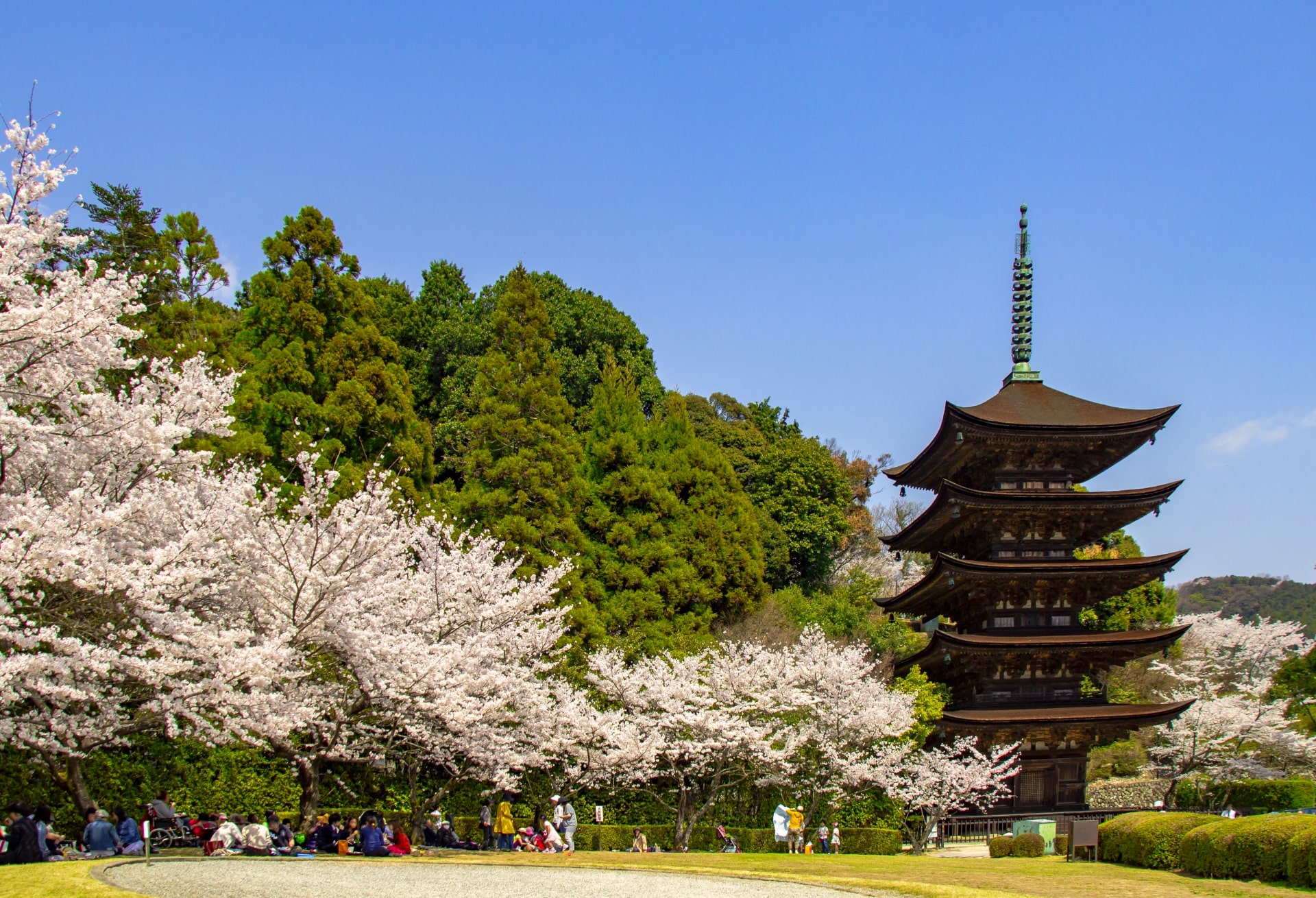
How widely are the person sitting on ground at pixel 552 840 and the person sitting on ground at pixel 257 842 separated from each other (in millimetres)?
5532

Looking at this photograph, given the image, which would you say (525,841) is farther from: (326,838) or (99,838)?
(99,838)

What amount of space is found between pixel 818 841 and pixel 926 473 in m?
13.9

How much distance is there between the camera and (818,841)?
88.7 ft

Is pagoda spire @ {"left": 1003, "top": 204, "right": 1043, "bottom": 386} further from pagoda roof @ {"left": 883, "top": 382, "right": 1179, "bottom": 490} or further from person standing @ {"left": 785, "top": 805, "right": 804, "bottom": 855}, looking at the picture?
person standing @ {"left": 785, "top": 805, "right": 804, "bottom": 855}

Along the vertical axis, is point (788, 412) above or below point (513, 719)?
above

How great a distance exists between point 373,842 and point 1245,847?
13.9m

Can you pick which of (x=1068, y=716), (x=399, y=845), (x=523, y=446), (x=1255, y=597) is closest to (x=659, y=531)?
(x=523, y=446)

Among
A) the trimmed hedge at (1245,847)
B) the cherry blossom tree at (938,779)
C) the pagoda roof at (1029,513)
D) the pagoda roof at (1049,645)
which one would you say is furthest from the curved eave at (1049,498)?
the trimmed hedge at (1245,847)

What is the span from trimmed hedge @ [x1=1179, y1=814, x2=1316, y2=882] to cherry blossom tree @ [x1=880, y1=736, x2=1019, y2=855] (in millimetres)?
10196

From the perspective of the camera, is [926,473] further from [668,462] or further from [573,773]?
[573,773]

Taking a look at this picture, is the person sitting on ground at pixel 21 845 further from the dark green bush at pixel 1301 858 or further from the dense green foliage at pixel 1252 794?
the dense green foliage at pixel 1252 794

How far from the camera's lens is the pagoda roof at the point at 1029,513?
31.6 meters

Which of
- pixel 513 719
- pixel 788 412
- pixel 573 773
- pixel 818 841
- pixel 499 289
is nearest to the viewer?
pixel 513 719

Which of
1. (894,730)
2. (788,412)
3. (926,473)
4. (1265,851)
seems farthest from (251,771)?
(788,412)
